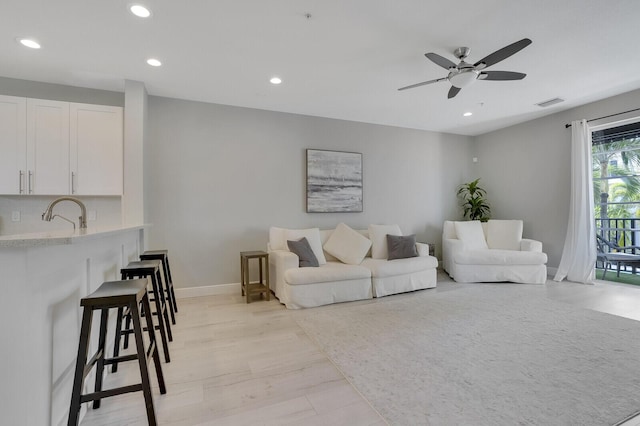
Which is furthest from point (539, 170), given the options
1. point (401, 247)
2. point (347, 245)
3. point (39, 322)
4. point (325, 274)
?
point (39, 322)

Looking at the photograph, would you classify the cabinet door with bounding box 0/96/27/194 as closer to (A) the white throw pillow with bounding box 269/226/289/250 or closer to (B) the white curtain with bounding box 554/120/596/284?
(A) the white throw pillow with bounding box 269/226/289/250

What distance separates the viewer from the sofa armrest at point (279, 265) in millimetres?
3557

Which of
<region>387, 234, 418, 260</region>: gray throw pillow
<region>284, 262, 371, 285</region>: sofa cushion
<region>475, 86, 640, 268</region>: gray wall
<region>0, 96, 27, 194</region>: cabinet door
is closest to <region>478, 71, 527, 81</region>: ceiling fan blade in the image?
<region>387, 234, 418, 260</region>: gray throw pillow

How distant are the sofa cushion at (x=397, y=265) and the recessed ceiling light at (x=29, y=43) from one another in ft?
13.9

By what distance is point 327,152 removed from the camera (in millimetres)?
4773

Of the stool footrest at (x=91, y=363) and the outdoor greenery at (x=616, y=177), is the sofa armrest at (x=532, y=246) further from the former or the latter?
the stool footrest at (x=91, y=363)

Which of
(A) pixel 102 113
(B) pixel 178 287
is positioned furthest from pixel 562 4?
(B) pixel 178 287

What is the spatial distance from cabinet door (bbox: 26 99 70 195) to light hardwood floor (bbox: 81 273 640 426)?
2.08 m

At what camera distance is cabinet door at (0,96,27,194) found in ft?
9.89

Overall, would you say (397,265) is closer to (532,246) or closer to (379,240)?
(379,240)

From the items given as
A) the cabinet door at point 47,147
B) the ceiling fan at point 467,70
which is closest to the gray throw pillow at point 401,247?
the ceiling fan at point 467,70

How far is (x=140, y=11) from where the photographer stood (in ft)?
7.28

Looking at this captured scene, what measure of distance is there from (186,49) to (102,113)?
1.51m

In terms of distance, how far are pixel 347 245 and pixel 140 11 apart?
11.2 ft
